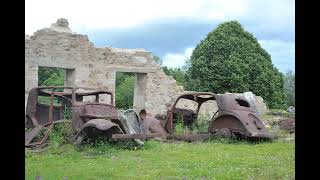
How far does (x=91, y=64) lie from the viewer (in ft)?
59.0

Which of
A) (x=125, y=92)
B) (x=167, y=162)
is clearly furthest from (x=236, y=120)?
(x=125, y=92)

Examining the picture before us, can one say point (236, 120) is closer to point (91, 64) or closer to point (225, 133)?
point (225, 133)

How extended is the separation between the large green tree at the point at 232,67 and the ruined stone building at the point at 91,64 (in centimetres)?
713

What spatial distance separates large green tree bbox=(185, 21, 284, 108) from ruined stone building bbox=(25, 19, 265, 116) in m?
7.13

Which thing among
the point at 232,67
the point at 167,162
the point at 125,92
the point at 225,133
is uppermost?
the point at 232,67

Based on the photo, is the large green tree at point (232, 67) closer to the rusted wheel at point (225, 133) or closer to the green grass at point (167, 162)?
the rusted wheel at point (225, 133)

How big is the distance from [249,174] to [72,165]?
2.66m

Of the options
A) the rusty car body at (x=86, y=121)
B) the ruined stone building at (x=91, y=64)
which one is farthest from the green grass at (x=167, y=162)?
the ruined stone building at (x=91, y=64)

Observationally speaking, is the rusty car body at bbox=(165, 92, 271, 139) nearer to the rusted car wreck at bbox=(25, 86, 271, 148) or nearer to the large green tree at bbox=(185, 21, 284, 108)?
the rusted car wreck at bbox=(25, 86, 271, 148)

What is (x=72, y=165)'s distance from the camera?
284 inches

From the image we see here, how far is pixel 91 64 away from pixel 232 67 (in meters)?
10.8

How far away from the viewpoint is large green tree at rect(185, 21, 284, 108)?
86.5 feet
